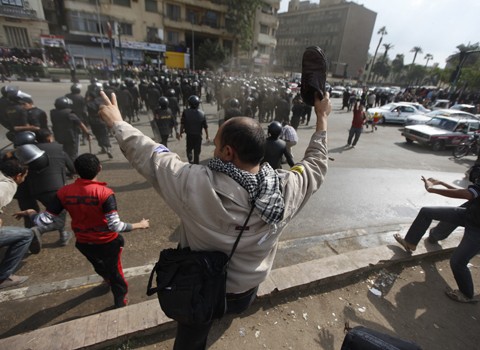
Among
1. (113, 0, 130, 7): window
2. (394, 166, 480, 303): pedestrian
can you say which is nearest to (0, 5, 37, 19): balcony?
(113, 0, 130, 7): window

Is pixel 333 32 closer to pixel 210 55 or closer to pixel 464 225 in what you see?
pixel 210 55

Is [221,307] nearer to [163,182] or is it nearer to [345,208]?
[163,182]

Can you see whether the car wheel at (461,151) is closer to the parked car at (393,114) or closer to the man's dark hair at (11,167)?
the parked car at (393,114)

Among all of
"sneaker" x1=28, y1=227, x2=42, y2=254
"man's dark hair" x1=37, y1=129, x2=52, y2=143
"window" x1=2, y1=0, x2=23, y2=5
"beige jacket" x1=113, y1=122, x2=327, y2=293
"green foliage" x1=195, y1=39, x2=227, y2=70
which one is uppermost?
"window" x1=2, y1=0, x2=23, y2=5

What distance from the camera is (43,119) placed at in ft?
18.7

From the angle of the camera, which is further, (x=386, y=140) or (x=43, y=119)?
(x=386, y=140)

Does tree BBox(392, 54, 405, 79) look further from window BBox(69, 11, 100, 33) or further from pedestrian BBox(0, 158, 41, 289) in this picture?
pedestrian BBox(0, 158, 41, 289)

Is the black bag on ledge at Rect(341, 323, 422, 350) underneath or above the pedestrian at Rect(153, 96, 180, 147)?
above

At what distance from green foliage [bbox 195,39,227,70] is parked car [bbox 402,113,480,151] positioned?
120ft

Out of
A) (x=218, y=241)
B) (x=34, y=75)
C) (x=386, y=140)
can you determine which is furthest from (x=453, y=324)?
(x=34, y=75)

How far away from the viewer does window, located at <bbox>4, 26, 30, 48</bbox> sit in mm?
32969

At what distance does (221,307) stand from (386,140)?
1355 cm

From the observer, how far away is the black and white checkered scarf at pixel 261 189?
1269mm

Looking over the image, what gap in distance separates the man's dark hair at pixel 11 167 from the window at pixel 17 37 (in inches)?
1728
